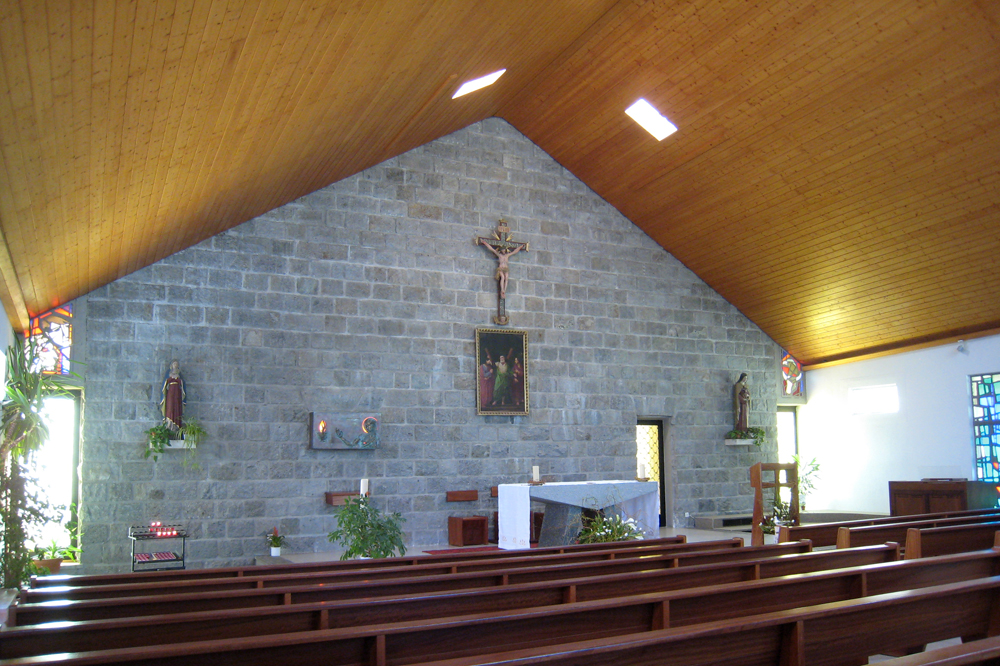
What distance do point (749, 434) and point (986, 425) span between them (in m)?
3.06

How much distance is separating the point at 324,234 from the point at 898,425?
8.44 m

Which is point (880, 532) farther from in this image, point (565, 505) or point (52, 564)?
point (52, 564)

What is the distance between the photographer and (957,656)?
5.86ft

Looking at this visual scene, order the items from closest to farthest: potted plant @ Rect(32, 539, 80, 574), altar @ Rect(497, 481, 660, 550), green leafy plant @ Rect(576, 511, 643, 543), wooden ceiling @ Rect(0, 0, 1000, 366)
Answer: wooden ceiling @ Rect(0, 0, 1000, 366) → green leafy plant @ Rect(576, 511, 643, 543) → potted plant @ Rect(32, 539, 80, 574) → altar @ Rect(497, 481, 660, 550)

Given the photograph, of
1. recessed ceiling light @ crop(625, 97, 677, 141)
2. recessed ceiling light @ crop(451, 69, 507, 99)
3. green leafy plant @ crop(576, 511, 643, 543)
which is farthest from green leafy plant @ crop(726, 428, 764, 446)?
recessed ceiling light @ crop(451, 69, 507, 99)

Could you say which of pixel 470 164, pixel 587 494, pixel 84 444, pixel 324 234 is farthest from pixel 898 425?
pixel 84 444

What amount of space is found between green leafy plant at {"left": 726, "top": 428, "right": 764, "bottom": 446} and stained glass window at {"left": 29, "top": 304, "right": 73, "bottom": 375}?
8919 millimetres

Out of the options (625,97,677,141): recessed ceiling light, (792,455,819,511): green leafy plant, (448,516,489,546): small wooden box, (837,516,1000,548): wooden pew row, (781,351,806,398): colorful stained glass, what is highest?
(625,97,677,141): recessed ceiling light

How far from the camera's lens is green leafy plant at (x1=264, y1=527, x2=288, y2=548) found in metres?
8.96

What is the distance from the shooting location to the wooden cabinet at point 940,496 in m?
9.02

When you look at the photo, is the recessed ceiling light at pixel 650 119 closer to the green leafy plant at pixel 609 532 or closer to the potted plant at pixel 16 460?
the green leafy plant at pixel 609 532

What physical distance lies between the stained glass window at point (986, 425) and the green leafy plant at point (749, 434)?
2.79 metres

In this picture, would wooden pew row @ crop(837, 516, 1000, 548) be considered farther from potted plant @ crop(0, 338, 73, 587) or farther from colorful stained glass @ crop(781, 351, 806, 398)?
colorful stained glass @ crop(781, 351, 806, 398)

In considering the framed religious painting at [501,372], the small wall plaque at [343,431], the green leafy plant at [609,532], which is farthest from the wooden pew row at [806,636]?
the framed religious painting at [501,372]
